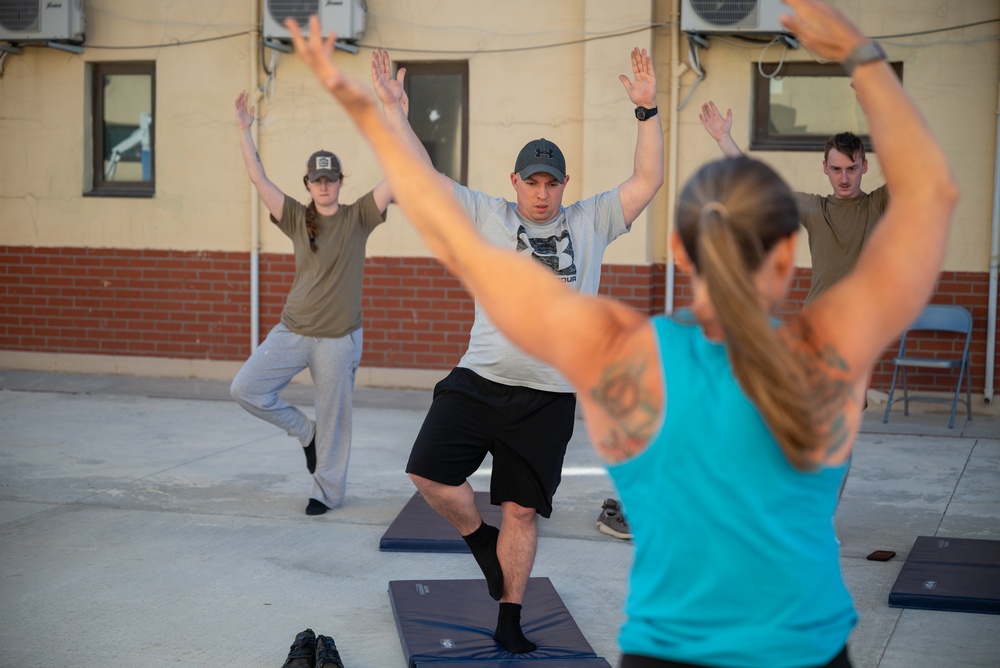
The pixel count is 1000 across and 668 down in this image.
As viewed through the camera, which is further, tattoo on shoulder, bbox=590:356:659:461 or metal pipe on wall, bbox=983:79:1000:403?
metal pipe on wall, bbox=983:79:1000:403

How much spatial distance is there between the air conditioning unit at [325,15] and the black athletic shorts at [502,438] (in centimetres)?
666

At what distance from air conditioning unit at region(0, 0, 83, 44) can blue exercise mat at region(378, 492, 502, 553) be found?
7.02 m

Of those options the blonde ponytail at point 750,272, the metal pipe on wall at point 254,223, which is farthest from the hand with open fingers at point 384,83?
the metal pipe on wall at point 254,223

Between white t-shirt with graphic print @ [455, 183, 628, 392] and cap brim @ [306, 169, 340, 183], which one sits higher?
cap brim @ [306, 169, 340, 183]

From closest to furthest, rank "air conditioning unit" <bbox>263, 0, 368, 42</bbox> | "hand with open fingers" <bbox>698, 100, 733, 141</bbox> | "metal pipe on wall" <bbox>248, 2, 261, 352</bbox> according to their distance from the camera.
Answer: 1. "hand with open fingers" <bbox>698, 100, 733, 141</bbox>
2. "air conditioning unit" <bbox>263, 0, 368, 42</bbox>
3. "metal pipe on wall" <bbox>248, 2, 261, 352</bbox>

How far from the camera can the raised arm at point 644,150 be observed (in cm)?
411

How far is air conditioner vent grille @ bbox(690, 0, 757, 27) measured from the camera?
952cm

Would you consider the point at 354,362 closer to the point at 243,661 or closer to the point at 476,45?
the point at 243,661

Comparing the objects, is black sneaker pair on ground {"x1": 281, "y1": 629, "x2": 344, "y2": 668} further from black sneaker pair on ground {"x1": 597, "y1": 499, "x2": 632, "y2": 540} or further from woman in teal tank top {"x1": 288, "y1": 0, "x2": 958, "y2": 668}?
woman in teal tank top {"x1": 288, "y1": 0, "x2": 958, "y2": 668}

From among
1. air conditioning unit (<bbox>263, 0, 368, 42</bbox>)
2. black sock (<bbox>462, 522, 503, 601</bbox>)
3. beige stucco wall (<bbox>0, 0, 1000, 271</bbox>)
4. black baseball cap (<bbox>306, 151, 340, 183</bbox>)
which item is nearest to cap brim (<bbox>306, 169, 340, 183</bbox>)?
black baseball cap (<bbox>306, 151, 340, 183</bbox>)

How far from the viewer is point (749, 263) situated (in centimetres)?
168

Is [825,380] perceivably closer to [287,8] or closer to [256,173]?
[256,173]

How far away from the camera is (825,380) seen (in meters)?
1.68

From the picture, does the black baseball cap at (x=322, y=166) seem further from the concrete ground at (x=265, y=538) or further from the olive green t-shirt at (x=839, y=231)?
the olive green t-shirt at (x=839, y=231)
